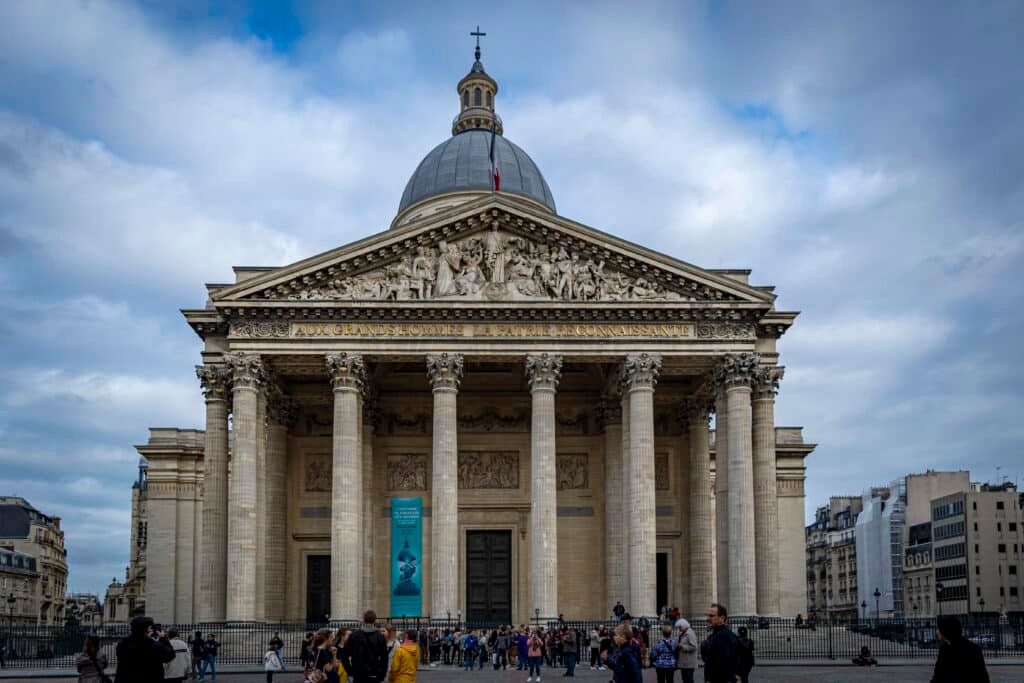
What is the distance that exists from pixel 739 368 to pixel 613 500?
8.52 meters

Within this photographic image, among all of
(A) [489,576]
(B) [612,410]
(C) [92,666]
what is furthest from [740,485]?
(C) [92,666]

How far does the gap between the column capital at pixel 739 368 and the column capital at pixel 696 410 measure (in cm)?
493

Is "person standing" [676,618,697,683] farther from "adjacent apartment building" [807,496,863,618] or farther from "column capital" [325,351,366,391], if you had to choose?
"adjacent apartment building" [807,496,863,618]

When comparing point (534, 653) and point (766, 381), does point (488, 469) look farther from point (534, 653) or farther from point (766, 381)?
point (534, 653)

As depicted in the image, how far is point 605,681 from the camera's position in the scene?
2972 centimetres

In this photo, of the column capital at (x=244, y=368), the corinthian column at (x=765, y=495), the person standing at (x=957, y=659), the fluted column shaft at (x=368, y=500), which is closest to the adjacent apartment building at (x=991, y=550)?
the corinthian column at (x=765, y=495)

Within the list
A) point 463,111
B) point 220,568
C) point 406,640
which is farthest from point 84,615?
point 406,640

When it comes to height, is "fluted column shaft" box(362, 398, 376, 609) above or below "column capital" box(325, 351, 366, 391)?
below

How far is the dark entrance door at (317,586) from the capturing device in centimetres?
4975

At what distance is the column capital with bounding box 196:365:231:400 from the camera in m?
44.6

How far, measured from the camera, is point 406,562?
4738 centimetres

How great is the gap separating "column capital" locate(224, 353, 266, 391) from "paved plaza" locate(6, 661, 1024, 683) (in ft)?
38.2

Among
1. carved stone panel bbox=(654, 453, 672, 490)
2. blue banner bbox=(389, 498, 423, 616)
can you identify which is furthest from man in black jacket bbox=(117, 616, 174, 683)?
carved stone panel bbox=(654, 453, 672, 490)

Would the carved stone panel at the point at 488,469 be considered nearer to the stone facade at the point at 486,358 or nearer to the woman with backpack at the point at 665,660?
the stone facade at the point at 486,358
